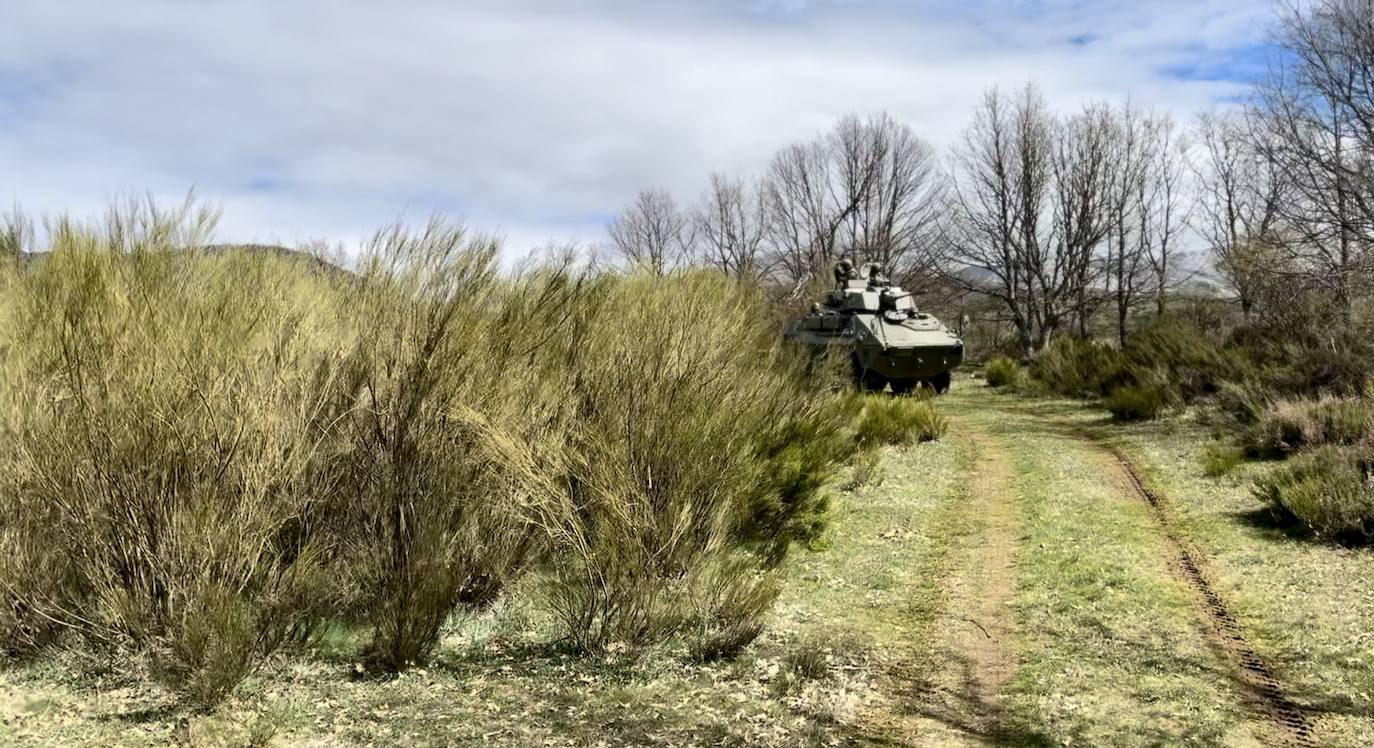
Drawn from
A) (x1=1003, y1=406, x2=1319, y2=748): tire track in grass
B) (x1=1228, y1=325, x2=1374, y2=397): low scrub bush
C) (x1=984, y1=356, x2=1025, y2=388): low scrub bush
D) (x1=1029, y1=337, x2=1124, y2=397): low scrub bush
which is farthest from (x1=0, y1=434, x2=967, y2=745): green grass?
(x1=984, y1=356, x2=1025, y2=388): low scrub bush

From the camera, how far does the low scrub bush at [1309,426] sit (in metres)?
9.68

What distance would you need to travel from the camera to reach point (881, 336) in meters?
16.1

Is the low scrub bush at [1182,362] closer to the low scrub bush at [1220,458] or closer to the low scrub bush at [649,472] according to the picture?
the low scrub bush at [1220,458]

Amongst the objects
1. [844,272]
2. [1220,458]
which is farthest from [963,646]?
[844,272]

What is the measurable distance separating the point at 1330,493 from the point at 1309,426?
3.39m

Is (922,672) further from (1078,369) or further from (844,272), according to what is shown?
(1078,369)

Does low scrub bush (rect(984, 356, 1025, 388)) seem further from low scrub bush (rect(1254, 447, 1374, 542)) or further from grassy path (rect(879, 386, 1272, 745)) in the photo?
low scrub bush (rect(1254, 447, 1374, 542))

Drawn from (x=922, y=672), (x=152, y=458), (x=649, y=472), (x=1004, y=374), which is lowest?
(x=922, y=672)

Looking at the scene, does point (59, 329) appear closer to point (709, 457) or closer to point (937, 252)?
point (709, 457)

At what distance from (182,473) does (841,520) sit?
18.9 feet

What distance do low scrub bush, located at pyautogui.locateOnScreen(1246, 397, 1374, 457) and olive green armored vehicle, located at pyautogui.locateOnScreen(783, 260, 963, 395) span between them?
19.9ft

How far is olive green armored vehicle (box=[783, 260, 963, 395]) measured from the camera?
1608cm

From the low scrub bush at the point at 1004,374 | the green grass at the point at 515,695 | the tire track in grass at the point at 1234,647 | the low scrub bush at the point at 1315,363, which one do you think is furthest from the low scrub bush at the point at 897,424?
the low scrub bush at the point at 1004,374

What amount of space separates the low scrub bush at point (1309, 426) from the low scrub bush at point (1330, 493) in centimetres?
145
